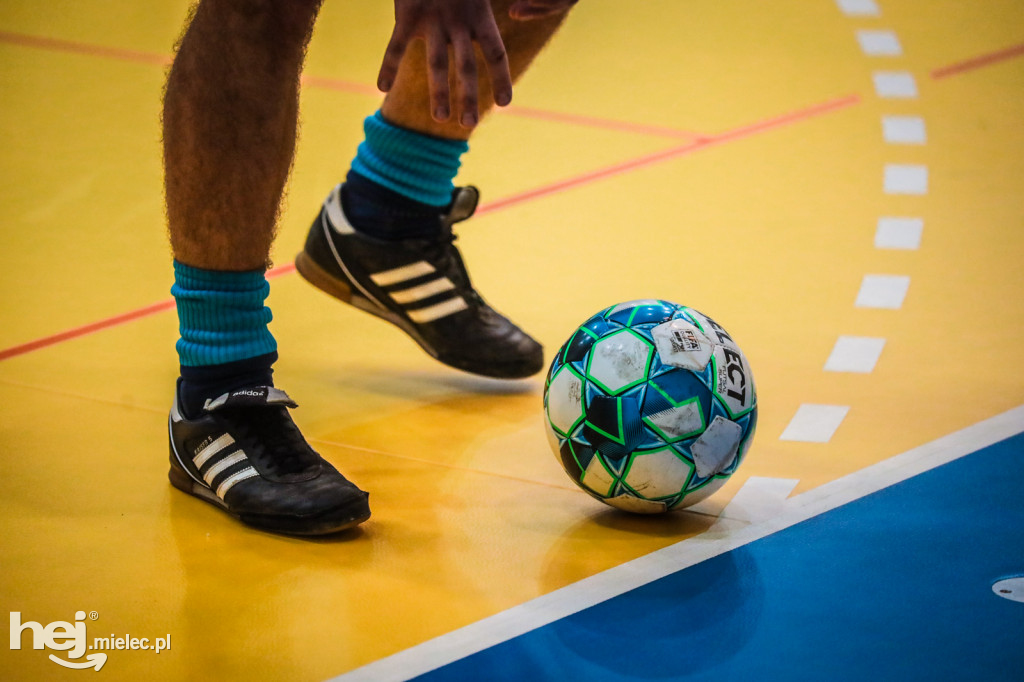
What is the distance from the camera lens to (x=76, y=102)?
426 centimetres

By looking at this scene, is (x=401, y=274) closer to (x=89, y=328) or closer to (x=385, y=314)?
(x=385, y=314)

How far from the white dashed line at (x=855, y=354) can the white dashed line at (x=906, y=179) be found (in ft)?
3.63

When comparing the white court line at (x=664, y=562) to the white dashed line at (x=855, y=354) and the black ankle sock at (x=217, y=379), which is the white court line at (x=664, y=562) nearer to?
the white dashed line at (x=855, y=354)

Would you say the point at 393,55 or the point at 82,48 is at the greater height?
the point at 393,55

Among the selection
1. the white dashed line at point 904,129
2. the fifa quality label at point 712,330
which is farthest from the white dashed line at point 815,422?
the white dashed line at point 904,129

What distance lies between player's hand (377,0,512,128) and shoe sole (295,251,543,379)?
2.92 ft

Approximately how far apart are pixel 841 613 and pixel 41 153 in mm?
3261

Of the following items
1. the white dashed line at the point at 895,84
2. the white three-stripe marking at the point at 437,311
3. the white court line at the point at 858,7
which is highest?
the white court line at the point at 858,7

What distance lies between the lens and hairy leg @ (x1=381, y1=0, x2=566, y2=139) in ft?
7.31

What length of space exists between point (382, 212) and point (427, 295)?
0.20 meters

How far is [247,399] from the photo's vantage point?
5.79 feet

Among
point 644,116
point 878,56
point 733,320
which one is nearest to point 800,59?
point 878,56

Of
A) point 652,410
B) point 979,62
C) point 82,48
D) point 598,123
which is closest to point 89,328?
point 652,410

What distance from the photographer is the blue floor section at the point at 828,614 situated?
136cm
